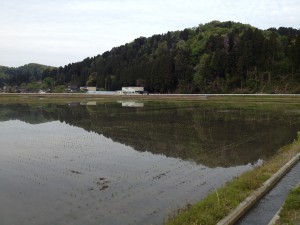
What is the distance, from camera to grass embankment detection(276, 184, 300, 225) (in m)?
7.80

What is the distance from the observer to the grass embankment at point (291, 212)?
7.80 metres

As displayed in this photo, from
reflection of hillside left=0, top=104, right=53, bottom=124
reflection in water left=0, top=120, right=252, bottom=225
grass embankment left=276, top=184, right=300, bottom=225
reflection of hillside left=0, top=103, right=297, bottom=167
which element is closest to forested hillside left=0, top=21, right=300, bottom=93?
reflection of hillside left=0, top=103, right=297, bottom=167

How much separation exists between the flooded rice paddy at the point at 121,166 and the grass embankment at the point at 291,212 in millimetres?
2729

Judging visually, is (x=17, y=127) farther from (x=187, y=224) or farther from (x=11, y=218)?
(x=187, y=224)

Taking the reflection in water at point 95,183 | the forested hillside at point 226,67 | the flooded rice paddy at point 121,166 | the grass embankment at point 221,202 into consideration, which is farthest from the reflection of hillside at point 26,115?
the forested hillside at point 226,67

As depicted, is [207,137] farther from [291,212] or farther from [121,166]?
[291,212]

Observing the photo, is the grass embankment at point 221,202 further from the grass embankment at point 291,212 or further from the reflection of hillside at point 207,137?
the reflection of hillside at point 207,137

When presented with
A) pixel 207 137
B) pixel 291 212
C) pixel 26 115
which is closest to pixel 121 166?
pixel 291 212

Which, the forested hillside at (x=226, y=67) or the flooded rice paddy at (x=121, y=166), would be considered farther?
the forested hillside at (x=226, y=67)

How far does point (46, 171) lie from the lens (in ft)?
46.6

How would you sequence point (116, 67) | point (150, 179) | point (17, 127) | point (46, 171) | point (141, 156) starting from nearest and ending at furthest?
point (150, 179), point (46, 171), point (141, 156), point (17, 127), point (116, 67)

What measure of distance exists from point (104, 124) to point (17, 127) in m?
7.94

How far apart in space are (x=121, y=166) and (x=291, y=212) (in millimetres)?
8265

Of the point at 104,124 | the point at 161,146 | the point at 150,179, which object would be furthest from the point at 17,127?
the point at 150,179
